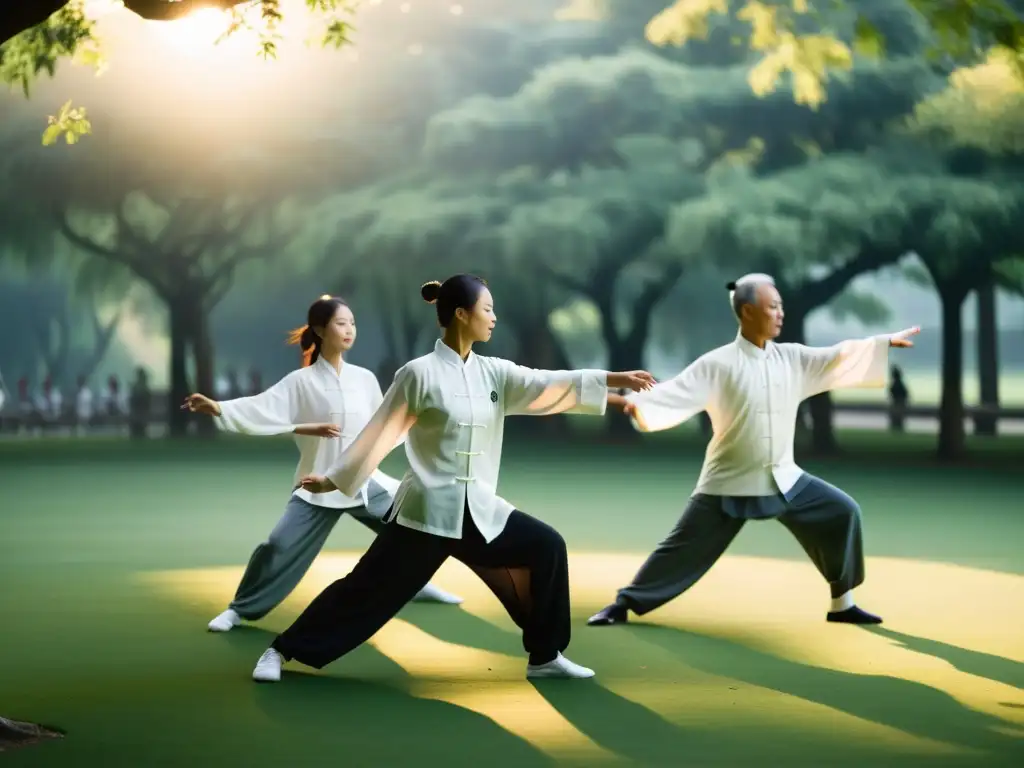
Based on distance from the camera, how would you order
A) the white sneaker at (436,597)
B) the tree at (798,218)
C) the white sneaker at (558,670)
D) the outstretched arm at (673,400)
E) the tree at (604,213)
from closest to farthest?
the white sneaker at (558,670), the outstretched arm at (673,400), the white sneaker at (436,597), the tree at (798,218), the tree at (604,213)

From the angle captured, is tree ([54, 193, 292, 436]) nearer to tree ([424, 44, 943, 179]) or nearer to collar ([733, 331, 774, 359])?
tree ([424, 44, 943, 179])

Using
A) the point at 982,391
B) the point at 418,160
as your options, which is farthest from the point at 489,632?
the point at 982,391

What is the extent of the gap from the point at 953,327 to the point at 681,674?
16.7 metres

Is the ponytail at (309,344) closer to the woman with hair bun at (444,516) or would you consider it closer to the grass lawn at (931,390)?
the woman with hair bun at (444,516)

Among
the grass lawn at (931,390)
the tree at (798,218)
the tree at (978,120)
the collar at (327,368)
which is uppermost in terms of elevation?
the tree at (978,120)

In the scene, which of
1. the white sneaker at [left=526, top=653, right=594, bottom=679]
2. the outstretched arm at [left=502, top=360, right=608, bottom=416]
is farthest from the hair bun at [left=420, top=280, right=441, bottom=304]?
the white sneaker at [left=526, top=653, right=594, bottom=679]

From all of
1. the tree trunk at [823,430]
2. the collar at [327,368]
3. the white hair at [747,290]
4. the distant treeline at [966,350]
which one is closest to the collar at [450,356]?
the collar at [327,368]

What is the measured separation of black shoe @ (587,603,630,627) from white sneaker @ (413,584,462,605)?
1080 millimetres

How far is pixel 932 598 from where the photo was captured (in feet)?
31.8

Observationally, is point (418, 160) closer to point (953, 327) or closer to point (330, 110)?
point (330, 110)

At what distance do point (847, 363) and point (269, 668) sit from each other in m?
3.50

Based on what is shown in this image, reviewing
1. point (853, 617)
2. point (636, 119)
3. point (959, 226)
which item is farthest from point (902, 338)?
point (636, 119)

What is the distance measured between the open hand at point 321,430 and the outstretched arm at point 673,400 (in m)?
1.42

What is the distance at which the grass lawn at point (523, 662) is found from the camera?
19.5 ft
